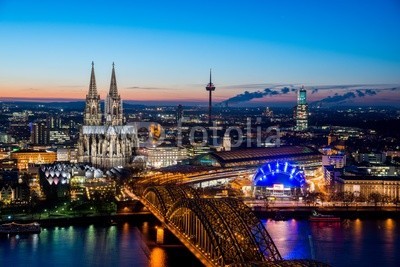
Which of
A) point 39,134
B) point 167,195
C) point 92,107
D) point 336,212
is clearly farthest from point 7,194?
point 39,134

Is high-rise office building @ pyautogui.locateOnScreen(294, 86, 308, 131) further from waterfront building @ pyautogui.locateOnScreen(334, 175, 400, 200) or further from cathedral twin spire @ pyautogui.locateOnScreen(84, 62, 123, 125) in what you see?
waterfront building @ pyautogui.locateOnScreen(334, 175, 400, 200)

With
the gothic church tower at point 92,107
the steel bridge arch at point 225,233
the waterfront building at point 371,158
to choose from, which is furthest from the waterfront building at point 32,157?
the steel bridge arch at point 225,233

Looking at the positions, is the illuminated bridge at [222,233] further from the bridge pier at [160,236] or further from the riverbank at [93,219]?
the riverbank at [93,219]

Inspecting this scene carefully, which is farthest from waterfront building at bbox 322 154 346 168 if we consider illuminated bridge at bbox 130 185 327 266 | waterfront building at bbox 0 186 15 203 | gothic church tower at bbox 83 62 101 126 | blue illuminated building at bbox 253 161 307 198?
illuminated bridge at bbox 130 185 327 266

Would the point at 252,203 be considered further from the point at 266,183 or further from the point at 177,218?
the point at 177,218

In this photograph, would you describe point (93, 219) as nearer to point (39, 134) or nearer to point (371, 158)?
point (371, 158)
